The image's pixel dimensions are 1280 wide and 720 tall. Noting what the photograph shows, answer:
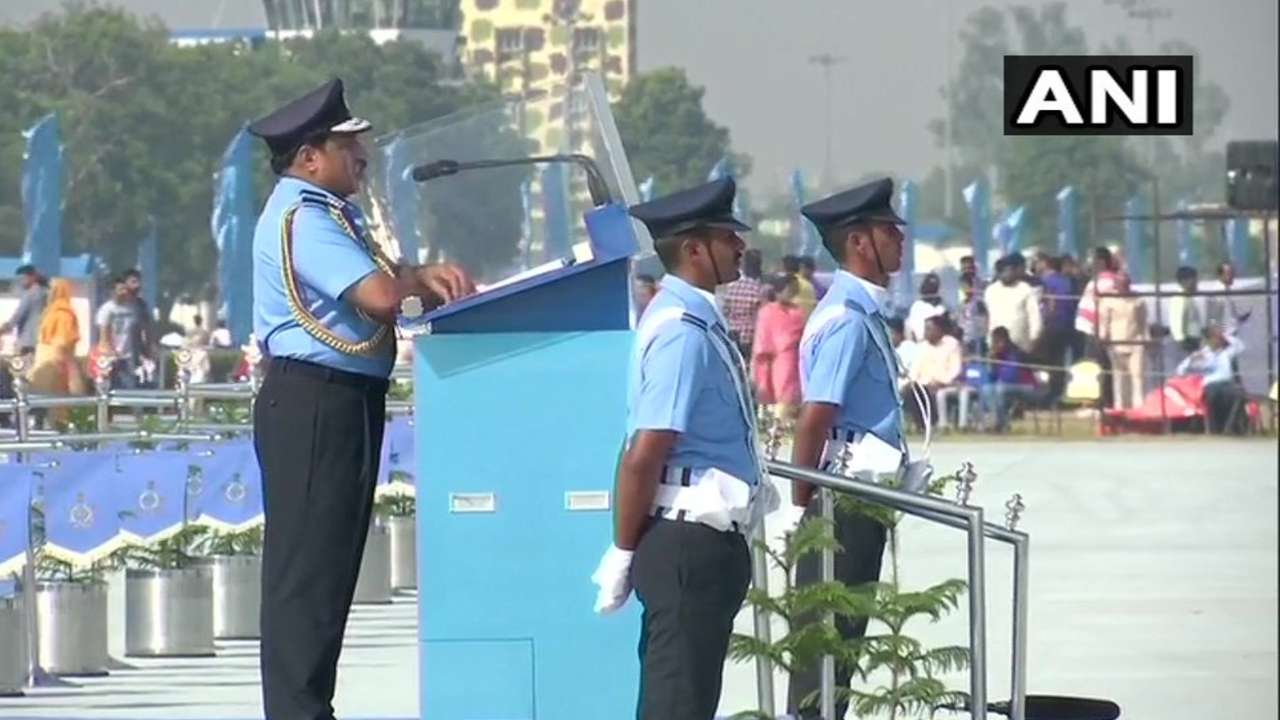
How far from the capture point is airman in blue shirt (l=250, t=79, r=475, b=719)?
6.83m

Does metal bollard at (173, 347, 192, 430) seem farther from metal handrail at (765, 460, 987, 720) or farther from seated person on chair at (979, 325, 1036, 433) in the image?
seated person on chair at (979, 325, 1036, 433)

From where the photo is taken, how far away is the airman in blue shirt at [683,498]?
6.34m

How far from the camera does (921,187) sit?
5638 cm

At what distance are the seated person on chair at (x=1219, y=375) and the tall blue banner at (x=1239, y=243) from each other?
A: 6877 millimetres

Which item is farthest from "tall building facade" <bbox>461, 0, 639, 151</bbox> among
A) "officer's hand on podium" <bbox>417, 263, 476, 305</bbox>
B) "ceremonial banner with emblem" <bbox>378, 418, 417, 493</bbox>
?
"officer's hand on podium" <bbox>417, 263, 476, 305</bbox>

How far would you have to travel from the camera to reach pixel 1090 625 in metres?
13.1

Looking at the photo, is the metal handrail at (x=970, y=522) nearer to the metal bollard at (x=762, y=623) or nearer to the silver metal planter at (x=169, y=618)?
the metal bollard at (x=762, y=623)

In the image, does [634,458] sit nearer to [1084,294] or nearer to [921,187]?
[1084,294]

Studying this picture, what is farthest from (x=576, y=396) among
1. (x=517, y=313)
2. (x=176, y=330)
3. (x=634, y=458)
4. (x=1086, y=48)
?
(x=1086, y=48)

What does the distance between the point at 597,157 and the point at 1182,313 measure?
2376 centimetres

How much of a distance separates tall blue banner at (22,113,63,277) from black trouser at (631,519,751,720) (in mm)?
24258

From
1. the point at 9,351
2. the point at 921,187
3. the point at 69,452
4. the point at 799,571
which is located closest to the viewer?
the point at 799,571
